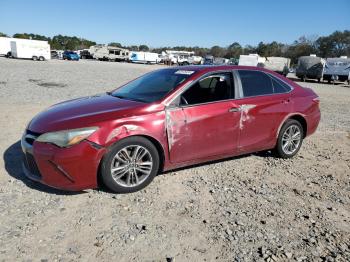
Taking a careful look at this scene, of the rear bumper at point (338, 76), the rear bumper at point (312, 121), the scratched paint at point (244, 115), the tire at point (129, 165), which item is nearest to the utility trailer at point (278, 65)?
the rear bumper at point (338, 76)

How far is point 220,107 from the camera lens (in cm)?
496

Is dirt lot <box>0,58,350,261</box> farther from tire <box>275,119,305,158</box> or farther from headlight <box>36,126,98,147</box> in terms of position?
headlight <box>36,126,98,147</box>

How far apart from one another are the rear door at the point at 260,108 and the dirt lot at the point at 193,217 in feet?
1.50

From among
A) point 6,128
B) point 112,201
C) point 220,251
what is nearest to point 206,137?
point 112,201

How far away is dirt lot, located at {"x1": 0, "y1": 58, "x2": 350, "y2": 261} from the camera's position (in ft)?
10.8

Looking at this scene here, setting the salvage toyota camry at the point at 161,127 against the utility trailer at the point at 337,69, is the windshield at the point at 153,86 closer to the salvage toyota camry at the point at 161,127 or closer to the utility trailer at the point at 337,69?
the salvage toyota camry at the point at 161,127

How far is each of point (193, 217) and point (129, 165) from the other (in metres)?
1.03

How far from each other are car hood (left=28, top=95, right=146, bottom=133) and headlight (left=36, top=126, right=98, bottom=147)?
0.06 meters

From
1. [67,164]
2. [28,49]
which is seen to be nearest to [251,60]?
[28,49]

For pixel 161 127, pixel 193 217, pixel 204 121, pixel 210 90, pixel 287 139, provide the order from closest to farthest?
pixel 193 217 → pixel 161 127 → pixel 204 121 → pixel 210 90 → pixel 287 139

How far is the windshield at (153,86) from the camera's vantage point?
482cm

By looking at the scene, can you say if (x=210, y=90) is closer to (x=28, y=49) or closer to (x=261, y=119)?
(x=261, y=119)

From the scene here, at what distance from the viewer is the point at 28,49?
47.5 m

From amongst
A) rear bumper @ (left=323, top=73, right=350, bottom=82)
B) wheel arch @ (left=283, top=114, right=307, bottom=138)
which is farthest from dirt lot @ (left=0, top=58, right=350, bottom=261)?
rear bumper @ (left=323, top=73, right=350, bottom=82)
